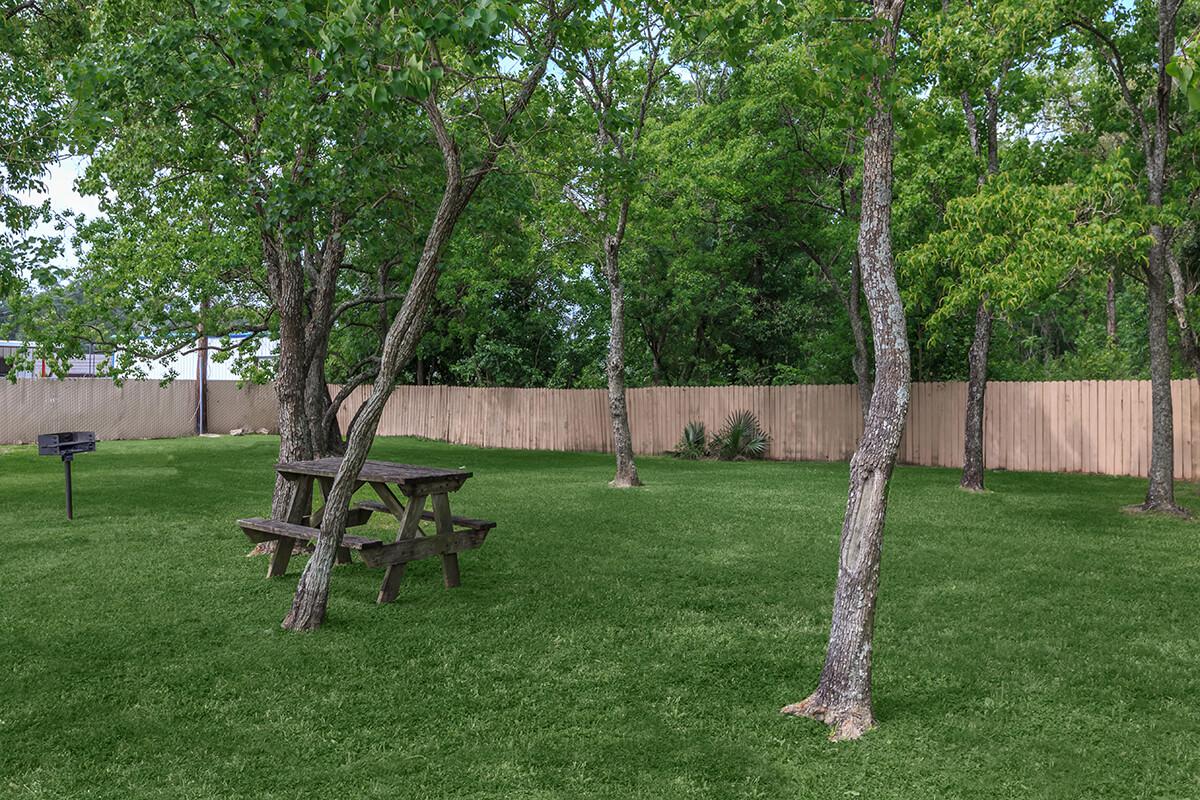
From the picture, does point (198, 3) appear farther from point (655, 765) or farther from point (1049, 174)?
point (1049, 174)

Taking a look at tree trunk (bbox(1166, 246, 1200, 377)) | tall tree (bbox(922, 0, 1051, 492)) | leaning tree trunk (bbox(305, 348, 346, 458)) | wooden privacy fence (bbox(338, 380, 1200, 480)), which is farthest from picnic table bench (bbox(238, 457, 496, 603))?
wooden privacy fence (bbox(338, 380, 1200, 480))

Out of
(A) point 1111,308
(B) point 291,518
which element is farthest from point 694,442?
(A) point 1111,308

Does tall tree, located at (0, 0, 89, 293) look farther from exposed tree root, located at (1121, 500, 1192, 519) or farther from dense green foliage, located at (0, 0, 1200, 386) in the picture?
exposed tree root, located at (1121, 500, 1192, 519)

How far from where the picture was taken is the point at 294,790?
11.4 ft

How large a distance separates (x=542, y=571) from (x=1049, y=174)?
31.8 ft

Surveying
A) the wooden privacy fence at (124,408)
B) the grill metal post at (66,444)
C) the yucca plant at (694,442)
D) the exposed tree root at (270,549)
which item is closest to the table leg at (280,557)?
the exposed tree root at (270,549)

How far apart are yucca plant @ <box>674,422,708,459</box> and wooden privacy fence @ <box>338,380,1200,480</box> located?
22.1 inches

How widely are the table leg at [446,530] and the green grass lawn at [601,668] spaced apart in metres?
0.15

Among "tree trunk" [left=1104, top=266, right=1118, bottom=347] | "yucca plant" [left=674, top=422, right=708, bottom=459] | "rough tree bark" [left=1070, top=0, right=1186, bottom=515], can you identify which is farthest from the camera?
"tree trunk" [left=1104, top=266, right=1118, bottom=347]

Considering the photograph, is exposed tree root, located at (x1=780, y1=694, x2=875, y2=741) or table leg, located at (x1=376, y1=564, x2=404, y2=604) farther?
table leg, located at (x1=376, y1=564, x2=404, y2=604)

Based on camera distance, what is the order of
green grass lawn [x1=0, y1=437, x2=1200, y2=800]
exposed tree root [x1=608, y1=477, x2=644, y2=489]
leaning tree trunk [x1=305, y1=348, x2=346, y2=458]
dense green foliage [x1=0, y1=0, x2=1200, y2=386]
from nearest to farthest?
green grass lawn [x1=0, y1=437, x2=1200, y2=800] → dense green foliage [x1=0, y1=0, x2=1200, y2=386] → leaning tree trunk [x1=305, y1=348, x2=346, y2=458] → exposed tree root [x1=608, y1=477, x2=644, y2=489]

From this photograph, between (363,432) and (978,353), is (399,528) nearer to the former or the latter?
(363,432)

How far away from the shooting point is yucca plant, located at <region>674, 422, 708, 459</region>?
2161 cm

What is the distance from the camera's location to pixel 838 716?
411cm
